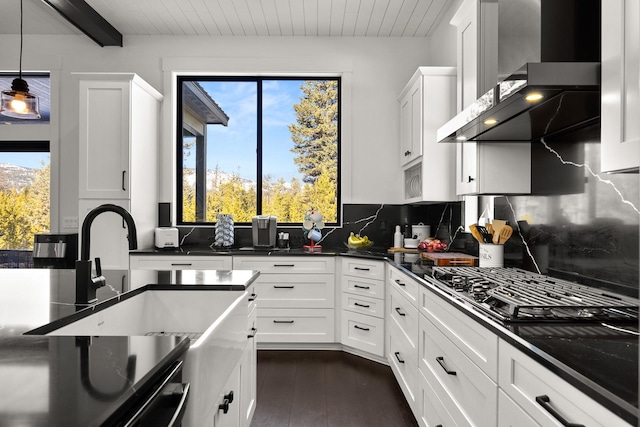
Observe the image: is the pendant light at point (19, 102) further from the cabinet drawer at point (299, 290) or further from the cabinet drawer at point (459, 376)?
the cabinet drawer at point (459, 376)

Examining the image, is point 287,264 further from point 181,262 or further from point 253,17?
point 253,17

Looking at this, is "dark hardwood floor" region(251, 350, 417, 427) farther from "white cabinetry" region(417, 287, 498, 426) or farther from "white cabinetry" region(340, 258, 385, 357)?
"white cabinetry" region(417, 287, 498, 426)

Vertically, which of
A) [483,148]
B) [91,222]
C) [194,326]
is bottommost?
[194,326]

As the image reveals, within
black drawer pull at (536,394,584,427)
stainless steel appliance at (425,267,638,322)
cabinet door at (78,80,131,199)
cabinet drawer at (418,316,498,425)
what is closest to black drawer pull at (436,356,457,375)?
cabinet drawer at (418,316,498,425)

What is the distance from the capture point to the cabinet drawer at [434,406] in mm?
1618

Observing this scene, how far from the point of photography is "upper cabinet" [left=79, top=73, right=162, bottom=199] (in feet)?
11.7

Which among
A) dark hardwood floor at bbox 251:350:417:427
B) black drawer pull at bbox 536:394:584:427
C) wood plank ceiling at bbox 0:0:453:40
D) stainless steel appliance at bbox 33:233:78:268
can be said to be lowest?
dark hardwood floor at bbox 251:350:417:427

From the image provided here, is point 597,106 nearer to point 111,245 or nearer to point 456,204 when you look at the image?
point 456,204

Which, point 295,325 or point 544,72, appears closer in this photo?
point 544,72

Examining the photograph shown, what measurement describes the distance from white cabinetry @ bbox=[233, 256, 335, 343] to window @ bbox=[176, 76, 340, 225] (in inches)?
31.7

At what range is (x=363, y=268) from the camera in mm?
3352

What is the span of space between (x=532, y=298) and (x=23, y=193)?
4.62 metres

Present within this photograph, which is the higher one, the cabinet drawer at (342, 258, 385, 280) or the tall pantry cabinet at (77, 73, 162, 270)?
the tall pantry cabinet at (77, 73, 162, 270)

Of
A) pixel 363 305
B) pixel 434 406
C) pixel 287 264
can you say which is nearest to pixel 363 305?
pixel 363 305
